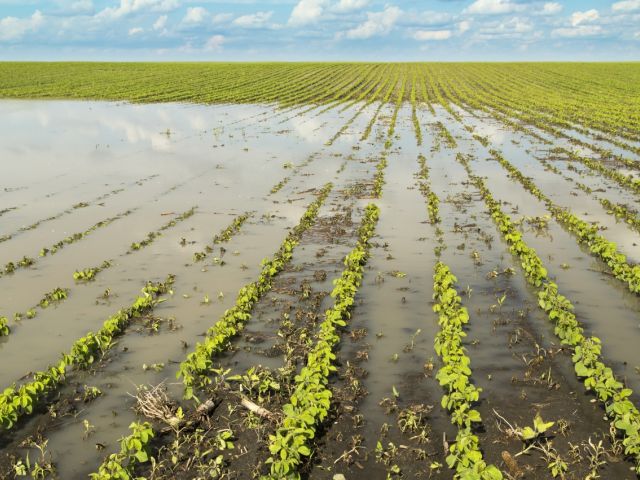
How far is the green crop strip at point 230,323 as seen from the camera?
21.4 feet

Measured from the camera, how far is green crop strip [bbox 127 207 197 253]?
11255 millimetres

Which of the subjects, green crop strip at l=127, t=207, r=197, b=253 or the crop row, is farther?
green crop strip at l=127, t=207, r=197, b=253

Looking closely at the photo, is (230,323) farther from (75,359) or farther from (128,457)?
(128,457)

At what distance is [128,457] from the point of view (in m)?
5.38

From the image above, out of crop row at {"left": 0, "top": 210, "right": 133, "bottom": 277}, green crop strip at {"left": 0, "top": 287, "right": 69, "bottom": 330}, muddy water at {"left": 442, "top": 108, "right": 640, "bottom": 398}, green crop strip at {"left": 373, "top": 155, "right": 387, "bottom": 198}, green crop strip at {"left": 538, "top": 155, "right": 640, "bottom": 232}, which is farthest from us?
green crop strip at {"left": 373, "top": 155, "right": 387, "bottom": 198}

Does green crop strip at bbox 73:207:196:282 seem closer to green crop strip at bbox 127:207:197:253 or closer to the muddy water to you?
green crop strip at bbox 127:207:197:253

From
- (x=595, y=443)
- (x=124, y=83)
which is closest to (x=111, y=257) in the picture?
(x=595, y=443)

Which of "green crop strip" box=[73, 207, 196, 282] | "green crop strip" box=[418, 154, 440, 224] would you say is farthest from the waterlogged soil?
"green crop strip" box=[418, 154, 440, 224]

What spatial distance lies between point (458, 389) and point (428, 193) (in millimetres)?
9953

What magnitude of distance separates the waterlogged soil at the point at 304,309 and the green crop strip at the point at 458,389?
0.20 meters

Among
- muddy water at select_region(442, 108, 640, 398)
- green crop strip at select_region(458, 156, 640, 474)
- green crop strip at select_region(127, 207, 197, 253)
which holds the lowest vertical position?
muddy water at select_region(442, 108, 640, 398)

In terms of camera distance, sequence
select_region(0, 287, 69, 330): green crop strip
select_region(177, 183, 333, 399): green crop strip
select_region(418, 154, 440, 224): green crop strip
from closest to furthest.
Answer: select_region(177, 183, 333, 399): green crop strip < select_region(0, 287, 69, 330): green crop strip < select_region(418, 154, 440, 224): green crop strip

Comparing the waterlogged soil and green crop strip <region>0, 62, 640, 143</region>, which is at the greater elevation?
green crop strip <region>0, 62, 640, 143</region>

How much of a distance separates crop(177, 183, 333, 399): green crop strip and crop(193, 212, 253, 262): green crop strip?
52.1 inches
